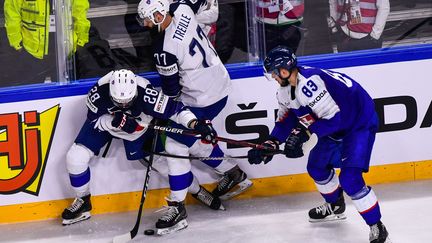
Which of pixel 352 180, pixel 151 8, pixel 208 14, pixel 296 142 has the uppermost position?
pixel 151 8

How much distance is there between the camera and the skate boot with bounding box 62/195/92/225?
538 centimetres

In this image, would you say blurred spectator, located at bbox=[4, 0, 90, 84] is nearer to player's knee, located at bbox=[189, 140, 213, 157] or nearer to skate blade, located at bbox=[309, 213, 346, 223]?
player's knee, located at bbox=[189, 140, 213, 157]

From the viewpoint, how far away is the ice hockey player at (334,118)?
15.2 feet

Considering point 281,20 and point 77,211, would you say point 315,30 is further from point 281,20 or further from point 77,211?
point 77,211

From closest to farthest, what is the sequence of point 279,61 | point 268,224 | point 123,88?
point 279,61
point 123,88
point 268,224

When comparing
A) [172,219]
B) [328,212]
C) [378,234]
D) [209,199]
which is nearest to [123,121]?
[172,219]

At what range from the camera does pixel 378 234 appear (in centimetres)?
471

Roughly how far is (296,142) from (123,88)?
93 centimetres

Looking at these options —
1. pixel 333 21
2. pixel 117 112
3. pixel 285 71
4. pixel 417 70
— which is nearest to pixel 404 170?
pixel 417 70

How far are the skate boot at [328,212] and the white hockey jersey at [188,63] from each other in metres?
0.81

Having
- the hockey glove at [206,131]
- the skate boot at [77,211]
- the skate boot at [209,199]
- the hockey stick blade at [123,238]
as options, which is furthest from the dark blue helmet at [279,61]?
the skate boot at [77,211]

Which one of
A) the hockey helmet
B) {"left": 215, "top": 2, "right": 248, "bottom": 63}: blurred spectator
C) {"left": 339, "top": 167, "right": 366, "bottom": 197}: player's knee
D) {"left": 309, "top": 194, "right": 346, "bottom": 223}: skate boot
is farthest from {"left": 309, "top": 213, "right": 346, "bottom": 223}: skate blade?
{"left": 215, "top": 2, "right": 248, "bottom": 63}: blurred spectator

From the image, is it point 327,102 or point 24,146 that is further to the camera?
point 24,146

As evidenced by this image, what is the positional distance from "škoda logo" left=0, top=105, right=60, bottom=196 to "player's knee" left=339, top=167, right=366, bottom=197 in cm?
171
